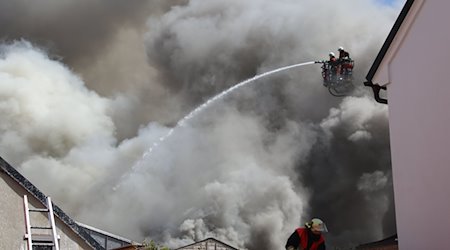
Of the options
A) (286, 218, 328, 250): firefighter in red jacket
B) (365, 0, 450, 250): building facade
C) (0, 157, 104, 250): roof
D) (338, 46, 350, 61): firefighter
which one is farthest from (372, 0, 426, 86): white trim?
(338, 46, 350, 61): firefighter

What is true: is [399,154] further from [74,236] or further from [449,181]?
[74,236]

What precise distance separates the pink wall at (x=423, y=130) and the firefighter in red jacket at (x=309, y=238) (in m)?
A: 1.68

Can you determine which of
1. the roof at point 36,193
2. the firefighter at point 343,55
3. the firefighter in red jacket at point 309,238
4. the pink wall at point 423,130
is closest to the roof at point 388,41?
the pink wall at point 423,130

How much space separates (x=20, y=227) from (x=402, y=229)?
541cm

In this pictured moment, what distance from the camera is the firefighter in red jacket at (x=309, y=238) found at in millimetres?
10008

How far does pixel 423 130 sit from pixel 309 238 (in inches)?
91.1

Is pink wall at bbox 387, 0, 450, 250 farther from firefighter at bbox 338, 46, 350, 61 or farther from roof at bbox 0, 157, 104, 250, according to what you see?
firefighter at bbox 338, 46, 350, 61

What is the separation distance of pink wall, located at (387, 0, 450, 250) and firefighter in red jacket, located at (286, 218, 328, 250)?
1678 millimetres

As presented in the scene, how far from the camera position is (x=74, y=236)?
38.0 feet

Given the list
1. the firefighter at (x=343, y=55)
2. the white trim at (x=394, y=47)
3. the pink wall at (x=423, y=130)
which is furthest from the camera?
the firefighter at (x=343, y=55)

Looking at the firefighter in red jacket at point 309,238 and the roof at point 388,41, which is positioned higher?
the roof at point 388,41

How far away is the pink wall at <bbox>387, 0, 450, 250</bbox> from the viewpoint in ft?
34.4

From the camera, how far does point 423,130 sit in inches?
430

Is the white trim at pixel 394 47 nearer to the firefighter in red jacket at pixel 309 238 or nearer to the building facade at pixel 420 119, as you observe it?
the building facade at pixel 420 119
